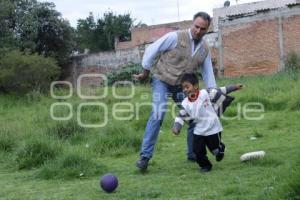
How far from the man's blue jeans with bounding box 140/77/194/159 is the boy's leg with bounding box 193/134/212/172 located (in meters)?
0.46

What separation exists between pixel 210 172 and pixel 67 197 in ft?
4.89

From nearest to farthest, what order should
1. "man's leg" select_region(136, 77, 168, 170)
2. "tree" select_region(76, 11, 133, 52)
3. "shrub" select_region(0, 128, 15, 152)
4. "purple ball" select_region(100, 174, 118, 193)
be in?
"purple ball" select_region(100, 174, 118, 193) → "man's leg" select_region(136, 77, 168, 170) → "shrub" select_region(0, 128, 15, 152) → "tree" select_region(76, 11, 133, 52)

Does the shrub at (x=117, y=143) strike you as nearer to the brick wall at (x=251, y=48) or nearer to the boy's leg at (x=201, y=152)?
the boy's leg at (x=201, y=152)

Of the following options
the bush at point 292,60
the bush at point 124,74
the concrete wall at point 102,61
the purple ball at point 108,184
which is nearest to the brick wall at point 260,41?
the bush at point 292,60

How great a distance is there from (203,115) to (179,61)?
732 mm

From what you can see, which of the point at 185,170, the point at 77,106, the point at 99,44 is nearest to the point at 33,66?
the point at 77,106

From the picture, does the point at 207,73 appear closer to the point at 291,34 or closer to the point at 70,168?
the point at 70,168

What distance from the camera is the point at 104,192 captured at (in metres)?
4.68

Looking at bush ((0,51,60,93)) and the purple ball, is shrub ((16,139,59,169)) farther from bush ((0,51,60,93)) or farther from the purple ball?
bush ((0,51,60,93))

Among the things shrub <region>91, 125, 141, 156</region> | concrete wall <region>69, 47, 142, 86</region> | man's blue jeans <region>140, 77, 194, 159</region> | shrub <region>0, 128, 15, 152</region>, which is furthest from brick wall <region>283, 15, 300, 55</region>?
man's blue jeans <region>140, 77, 194, 159</region>

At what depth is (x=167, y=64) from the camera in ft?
18.5

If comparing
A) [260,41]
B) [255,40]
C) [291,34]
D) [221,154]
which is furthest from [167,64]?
[255,40]

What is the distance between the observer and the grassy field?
4.43 m

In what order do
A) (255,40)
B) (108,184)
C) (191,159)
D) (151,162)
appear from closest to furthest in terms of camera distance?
1. (108,184)
2. (191,159)
3. (151,162)
4. (255,40)
